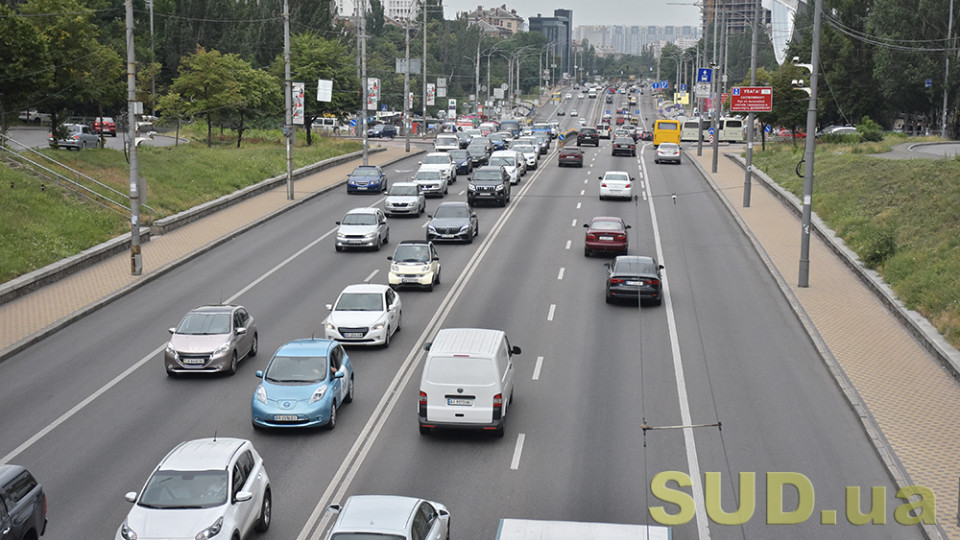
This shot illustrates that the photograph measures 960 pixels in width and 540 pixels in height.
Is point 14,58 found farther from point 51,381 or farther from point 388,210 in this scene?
point 51,381

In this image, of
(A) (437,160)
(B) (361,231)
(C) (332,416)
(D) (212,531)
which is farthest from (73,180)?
(D) (212,531)

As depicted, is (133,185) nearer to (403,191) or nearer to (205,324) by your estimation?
(205,324)

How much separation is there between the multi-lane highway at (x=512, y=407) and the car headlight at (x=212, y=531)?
181 cm

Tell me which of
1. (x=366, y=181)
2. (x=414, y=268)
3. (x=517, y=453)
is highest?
(x=366, y=181)

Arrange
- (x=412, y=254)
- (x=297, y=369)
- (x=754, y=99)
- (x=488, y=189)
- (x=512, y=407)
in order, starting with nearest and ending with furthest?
(x=297, y=369) → (x=512, y=407) → (x=412, y=254) → (x=754, y=99) → (x=488, y=189)

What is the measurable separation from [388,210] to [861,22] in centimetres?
5385

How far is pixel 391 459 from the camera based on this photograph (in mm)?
16969

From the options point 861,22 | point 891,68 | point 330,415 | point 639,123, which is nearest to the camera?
point 330,415

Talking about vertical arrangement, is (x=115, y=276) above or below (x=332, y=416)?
above

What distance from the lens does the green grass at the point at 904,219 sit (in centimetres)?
2588

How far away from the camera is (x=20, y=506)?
12.6 m

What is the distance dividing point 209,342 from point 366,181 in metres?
29.2

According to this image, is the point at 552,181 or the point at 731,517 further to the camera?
the point at 552,181

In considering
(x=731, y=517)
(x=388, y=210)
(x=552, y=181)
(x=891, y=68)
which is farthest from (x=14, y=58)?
(x=891, y=68)
